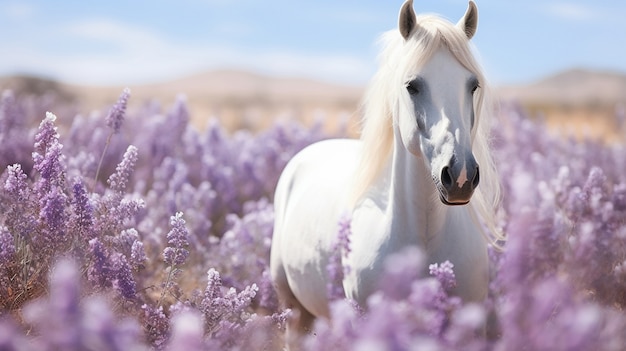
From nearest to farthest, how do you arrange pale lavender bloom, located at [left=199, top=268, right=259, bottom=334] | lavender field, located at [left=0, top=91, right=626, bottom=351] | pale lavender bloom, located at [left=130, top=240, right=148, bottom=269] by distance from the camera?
lavender field, located at [left=0, top=91, right=626, bottom=351], pale lavender bloom, located at [left=199, top=268, right=259, bottom=334], pale lavender bloom, located at [left=130, top=240, right=148, bottom=269]

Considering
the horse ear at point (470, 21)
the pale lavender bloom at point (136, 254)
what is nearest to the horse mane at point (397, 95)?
the horse ear at point (470, 21)

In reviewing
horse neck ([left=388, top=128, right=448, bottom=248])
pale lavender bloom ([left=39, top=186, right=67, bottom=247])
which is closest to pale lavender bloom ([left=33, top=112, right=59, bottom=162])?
pale lavender bloom ([left=39, top=186, right=67, bottom=247])

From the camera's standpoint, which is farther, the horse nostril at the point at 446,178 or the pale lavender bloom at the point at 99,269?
the pale lavender bloom at the point at 99,269

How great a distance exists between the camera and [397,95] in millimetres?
3170

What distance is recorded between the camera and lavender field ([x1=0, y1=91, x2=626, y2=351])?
158 centimetres

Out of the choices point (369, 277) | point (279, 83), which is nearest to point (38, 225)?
point (369, 277)

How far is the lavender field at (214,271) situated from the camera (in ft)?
5.20

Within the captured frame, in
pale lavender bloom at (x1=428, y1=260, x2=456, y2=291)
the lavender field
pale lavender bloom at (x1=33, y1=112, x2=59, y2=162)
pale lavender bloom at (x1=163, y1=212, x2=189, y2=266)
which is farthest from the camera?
pale lavender bloom at (x1=33, y1=112, x2=59, y2=162)

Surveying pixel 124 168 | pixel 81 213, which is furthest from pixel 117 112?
pixel 81 213

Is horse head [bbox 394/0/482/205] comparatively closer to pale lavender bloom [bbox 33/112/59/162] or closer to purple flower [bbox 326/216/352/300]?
purple flower [bbox 326/216/352/300]

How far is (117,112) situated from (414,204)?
5.53ft

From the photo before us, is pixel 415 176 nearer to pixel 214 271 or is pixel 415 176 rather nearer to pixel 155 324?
pixel 214 271

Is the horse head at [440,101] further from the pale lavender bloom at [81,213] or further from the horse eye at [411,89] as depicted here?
the pale lavender bloom at [81,213]

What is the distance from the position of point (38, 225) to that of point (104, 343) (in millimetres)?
2004
